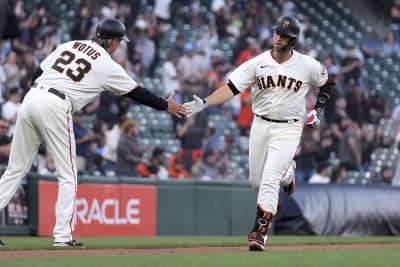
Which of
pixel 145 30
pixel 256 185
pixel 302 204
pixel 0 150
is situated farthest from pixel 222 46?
pixel 256 185

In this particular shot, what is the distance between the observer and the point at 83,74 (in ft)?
31.2

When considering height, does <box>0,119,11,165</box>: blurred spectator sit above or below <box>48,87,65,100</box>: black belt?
below

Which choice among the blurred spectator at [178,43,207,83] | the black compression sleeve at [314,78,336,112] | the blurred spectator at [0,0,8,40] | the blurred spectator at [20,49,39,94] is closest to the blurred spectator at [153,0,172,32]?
the blurred spectator at [178,43,207,83]

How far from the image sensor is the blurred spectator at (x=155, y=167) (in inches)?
642

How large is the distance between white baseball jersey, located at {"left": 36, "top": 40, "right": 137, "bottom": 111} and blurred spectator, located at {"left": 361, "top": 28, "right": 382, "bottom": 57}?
16078 millimetres

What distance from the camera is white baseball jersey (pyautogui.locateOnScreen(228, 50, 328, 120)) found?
1020 cm

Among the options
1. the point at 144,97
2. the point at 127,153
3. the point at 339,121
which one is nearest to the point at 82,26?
the point at 127,153

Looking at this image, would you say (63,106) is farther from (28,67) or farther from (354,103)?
(354,103)

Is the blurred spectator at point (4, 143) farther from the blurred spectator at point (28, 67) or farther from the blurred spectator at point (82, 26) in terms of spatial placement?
the blurred spectator at point (82, 26)

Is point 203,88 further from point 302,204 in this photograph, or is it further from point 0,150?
point 0,150

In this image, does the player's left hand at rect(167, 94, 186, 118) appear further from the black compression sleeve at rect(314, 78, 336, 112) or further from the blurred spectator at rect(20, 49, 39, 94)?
the blurred spectator at rect(20, 49, 39, 94)

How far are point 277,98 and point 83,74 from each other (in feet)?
6.49

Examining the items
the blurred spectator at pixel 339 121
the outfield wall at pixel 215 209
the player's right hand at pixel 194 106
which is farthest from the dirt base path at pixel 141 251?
the blurred spectator at pixel 339 121

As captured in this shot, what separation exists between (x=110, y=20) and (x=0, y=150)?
5.32m
